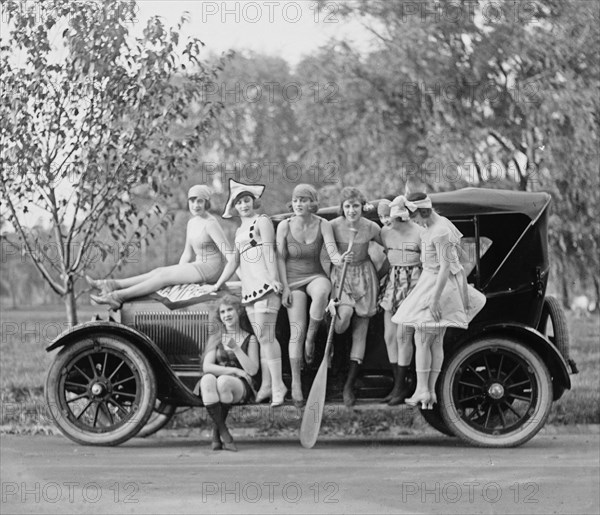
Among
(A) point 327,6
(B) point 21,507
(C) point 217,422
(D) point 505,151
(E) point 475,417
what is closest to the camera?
(B) point 21,507

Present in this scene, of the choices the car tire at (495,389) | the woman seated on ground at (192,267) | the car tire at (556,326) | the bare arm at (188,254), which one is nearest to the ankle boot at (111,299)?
the woman seated on ground at (192,267)

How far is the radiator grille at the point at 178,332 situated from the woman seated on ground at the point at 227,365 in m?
0.12

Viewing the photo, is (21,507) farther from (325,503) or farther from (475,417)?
(475,417)

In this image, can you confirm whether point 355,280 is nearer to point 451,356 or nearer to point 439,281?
point 439,281

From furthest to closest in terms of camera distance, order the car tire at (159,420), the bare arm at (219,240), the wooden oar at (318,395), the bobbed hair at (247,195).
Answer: the car tire at (159,420), the bare arm at (219,240), the bobbed hair at (247,195), the wooden oar at (318,395)

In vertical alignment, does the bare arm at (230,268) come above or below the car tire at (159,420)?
above

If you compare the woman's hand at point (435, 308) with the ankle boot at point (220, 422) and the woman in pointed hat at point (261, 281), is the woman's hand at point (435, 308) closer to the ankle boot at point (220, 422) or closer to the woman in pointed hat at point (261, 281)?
the woman in pointed hat at point (261, 281)

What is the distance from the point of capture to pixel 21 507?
7379 millimetres

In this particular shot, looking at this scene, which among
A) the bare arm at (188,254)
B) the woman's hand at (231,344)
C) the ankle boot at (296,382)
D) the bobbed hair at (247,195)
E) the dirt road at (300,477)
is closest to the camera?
the dirt road at (300,477)

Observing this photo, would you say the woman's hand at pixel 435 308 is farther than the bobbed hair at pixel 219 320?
No

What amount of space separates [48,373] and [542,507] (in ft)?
14.9

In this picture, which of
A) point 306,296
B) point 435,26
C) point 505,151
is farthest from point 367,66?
point 306,296

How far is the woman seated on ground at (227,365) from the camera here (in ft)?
32.2

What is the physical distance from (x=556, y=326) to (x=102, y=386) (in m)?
3.90
